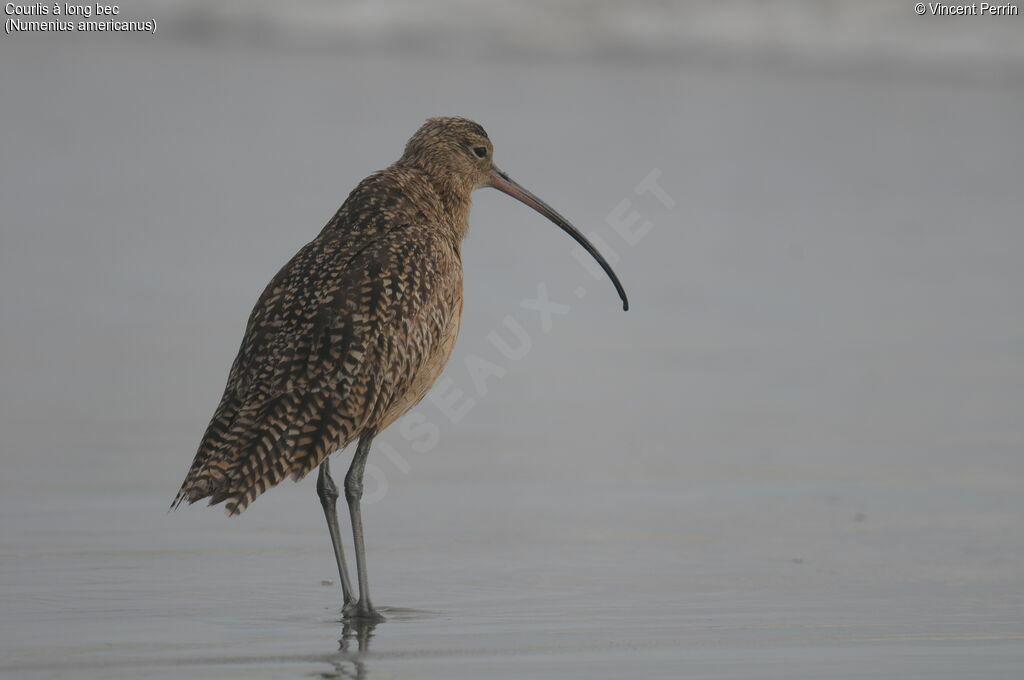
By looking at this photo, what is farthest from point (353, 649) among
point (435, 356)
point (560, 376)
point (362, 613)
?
point (560, 376)

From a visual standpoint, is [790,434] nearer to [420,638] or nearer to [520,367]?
[520,367]

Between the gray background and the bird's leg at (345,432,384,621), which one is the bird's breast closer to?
the bird's leg at (345,432,384,621)

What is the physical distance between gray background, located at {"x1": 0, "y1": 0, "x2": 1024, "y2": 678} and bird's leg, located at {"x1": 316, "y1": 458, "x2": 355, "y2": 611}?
144 mm

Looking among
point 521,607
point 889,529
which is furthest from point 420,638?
point 889,529

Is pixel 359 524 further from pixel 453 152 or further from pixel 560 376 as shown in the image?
pixel 560 376

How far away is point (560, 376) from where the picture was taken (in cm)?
905

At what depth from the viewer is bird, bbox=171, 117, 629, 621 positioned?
216 inches

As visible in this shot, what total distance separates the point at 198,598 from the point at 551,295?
16.6 feet

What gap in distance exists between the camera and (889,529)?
6.72 metres

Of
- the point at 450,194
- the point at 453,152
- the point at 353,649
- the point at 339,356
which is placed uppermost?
the point at 453,152

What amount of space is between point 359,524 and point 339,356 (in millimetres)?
683

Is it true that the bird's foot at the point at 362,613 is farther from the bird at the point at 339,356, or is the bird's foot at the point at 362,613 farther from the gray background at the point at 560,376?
the gray background at the point at 560,376

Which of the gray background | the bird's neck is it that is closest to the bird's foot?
the gray background

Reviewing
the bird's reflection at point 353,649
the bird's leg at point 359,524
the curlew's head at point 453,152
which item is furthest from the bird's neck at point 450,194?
the bird's reflection at point 353,649
